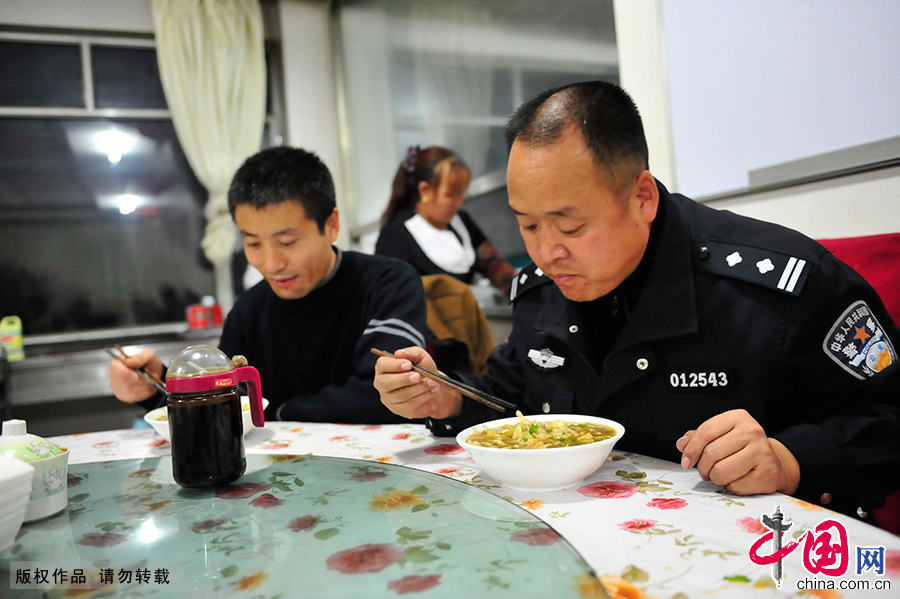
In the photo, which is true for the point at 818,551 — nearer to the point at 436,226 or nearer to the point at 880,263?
the point at 880,263

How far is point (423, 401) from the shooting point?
1179 millimetres

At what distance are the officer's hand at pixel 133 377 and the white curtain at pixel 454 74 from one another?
209cm

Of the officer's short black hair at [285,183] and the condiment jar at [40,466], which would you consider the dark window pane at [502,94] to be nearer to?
the officer's short black hair at [285,183]

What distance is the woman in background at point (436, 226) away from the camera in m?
2.93

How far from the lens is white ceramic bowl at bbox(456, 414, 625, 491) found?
84cm

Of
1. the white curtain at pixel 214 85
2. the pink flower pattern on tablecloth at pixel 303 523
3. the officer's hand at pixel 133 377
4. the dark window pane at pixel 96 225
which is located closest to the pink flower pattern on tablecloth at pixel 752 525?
the pink flower pattern on tablecloth at pixel 303 523

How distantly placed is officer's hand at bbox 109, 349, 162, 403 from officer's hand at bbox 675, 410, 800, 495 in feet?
4.25

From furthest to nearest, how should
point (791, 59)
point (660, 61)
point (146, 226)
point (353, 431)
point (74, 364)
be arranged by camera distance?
point (146, 226) < point (74, 364) < point (660, 61) < point (791, 59) < point (353, 431)

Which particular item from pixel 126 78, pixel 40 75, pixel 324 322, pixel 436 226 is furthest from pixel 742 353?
pixel 40 75

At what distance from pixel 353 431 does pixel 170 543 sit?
0.65m

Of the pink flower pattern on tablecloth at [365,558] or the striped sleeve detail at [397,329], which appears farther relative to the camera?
the striped sleeve detail at [397,329]

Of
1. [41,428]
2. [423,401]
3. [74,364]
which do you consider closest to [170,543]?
[423,401]

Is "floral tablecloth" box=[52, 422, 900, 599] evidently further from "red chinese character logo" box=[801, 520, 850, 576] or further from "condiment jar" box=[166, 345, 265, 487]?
"condiment jar" box=[166, 345, 265, 487]

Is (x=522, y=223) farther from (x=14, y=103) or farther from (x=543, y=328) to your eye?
(x=14, y=103)
